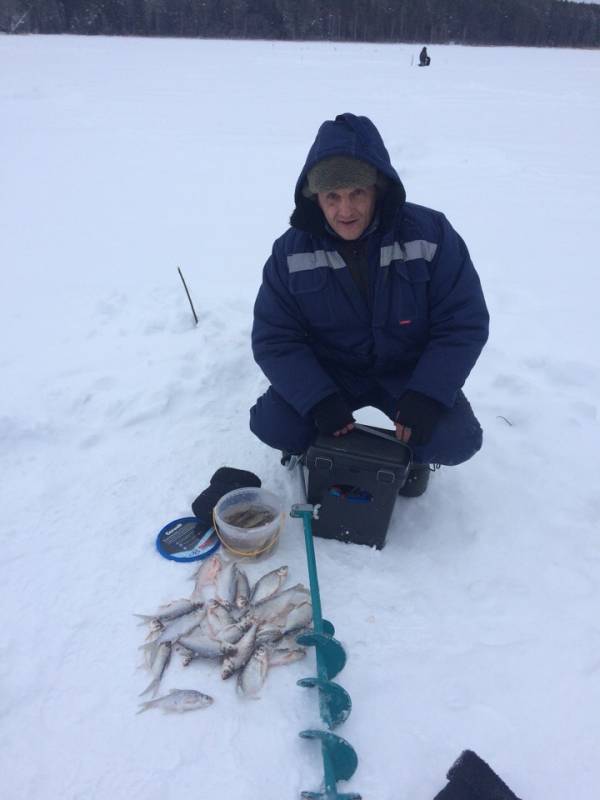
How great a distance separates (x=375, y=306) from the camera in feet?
7.17

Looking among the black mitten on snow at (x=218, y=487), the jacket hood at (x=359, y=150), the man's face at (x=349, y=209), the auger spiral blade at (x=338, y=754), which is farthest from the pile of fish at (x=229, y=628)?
the jacket hood at (x=359, y=150)

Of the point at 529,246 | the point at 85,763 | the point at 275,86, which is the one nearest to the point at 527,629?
the point at 85,763

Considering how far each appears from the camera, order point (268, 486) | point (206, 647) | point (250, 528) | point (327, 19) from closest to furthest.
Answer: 1. point (206, 647)
2. point (250, 528)
3. point (268, 486)
4. point (327, 19)

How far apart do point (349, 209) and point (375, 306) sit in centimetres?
40

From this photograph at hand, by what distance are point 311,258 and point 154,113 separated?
10.1 metres

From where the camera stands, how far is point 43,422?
3.00 meters

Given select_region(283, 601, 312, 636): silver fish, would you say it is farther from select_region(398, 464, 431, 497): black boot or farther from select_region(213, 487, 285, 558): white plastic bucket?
select_region(398, 464, 431, 497): black boot

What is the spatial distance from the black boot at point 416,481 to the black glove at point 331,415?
52cm

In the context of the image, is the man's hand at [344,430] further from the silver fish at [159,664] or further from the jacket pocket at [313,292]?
the silver fish at [159,664]

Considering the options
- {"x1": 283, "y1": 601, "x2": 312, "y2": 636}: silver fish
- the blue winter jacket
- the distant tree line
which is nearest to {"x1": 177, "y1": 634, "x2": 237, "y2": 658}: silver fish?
{"x1": 283, "y1": 601, "x2": 312, "y2": 636}: silver fish

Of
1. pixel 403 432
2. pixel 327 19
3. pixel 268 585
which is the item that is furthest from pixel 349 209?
pixel 327 19

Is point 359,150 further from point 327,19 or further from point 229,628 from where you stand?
point 327,19

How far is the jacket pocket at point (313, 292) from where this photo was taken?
2.22 meters

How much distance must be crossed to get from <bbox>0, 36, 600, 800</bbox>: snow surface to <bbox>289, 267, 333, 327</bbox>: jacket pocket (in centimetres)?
92
